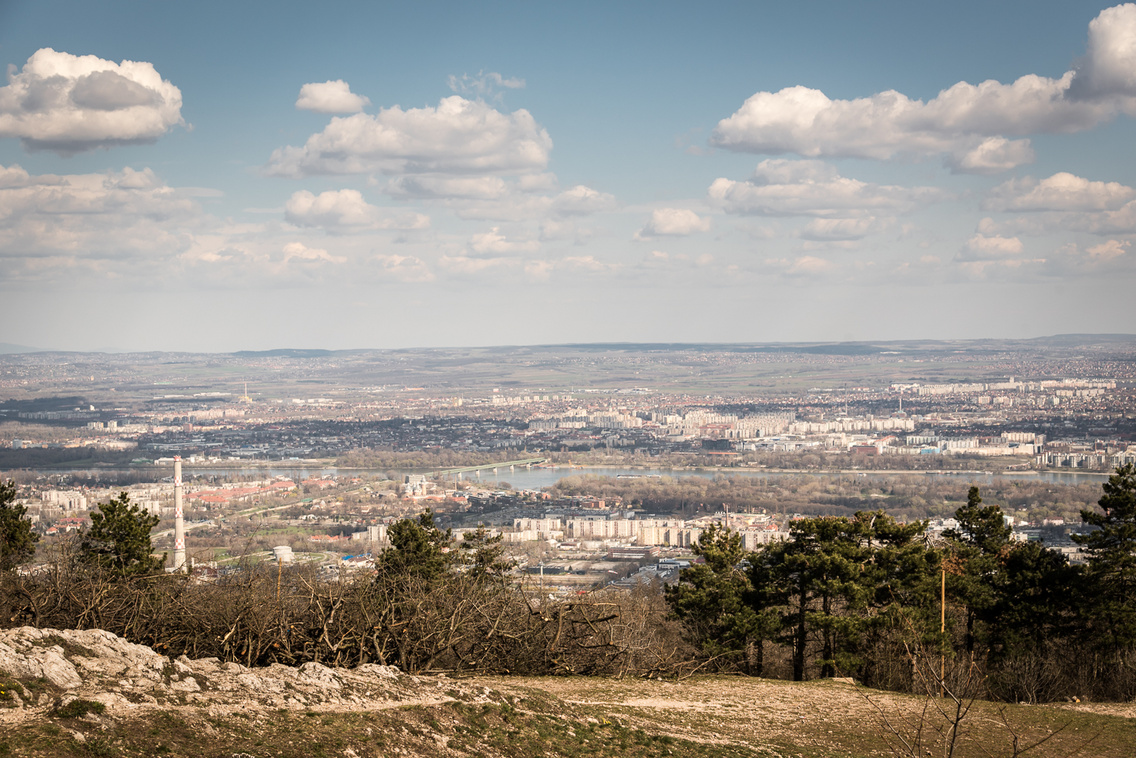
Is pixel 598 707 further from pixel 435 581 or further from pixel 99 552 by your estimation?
pixel 99 552

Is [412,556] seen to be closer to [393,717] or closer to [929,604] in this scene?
[393,717]

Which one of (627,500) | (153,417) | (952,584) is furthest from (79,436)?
(952,584)

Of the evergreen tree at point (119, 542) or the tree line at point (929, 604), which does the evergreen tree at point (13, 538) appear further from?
the tree line at point (929, 604)

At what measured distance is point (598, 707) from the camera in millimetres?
13609

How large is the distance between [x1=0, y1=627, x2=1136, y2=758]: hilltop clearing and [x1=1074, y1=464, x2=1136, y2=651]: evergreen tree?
4.53 meters

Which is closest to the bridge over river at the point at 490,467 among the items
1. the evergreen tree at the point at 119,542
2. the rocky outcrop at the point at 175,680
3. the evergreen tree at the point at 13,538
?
the evergreen tree at the point at 13,538

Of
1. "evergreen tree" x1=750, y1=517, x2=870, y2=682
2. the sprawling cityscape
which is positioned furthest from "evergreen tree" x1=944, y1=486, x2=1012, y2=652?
the sprawling cityscape

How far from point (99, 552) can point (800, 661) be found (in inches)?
667

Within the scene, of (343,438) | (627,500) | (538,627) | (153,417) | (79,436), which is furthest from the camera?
(153,417)

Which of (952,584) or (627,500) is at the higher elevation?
(952,584)

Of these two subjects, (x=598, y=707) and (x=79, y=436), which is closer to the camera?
(x=598, y=707)

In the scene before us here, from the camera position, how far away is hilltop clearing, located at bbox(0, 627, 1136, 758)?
8.79 m

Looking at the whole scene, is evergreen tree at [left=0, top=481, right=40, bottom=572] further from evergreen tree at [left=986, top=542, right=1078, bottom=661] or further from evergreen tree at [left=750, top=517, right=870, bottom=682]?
evergreen tree at [left=986, top=542, right=1078, bottom=661]

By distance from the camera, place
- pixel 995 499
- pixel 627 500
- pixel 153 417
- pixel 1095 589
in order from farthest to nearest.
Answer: pixel 153 417 → pixel 627 500 → pixel 995 499 → pixel 1095 589
